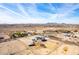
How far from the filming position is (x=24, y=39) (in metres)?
1.68

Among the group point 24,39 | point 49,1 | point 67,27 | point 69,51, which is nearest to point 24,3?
point 49,1

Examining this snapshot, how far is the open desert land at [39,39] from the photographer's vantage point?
5.46ft

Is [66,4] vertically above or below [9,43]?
above

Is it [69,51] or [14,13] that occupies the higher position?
[14,13]

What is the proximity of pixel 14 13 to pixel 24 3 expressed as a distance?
15 centimetres

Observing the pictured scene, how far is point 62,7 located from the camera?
169cm

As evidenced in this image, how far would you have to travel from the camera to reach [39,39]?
1685mm

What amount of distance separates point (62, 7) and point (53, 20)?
164 millimetres

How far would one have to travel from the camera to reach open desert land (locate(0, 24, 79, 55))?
65.5 inches
